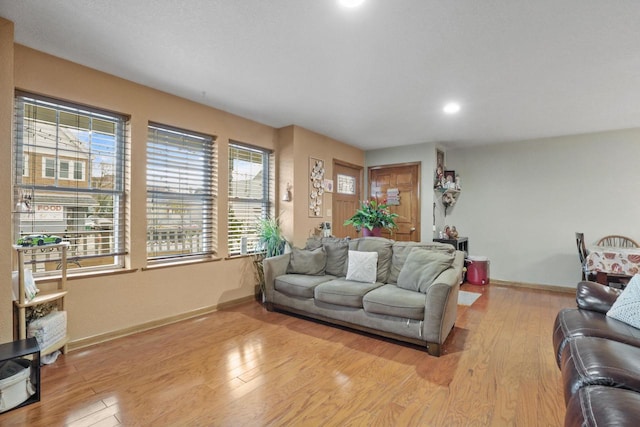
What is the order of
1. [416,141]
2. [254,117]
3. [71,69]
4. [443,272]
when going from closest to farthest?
[71,69]
[443,272]
[254,117]
[416,141]

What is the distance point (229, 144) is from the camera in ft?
13.1

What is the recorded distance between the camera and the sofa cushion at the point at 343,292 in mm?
3016

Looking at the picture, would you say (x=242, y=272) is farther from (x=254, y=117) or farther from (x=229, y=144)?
(x=254, y=117)

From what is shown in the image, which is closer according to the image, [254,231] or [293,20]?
[293,20]

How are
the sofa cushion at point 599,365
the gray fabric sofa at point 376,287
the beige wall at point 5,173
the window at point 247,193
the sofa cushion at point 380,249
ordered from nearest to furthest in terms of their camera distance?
the sofa cushion at point 599,365 → the beige wall at point 5,173 → the gray fabric sofa at point 376,287 → the sofa cushion at point 380,249 → the window at point 247,193

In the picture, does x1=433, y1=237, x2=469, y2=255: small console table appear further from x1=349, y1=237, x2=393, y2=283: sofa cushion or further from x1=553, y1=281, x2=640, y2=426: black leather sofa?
x1=553, y1=281, x2=640, y2=426: black leather sofa

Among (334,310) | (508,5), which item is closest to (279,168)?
(334,310)

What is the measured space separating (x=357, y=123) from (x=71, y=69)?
3197 millimetres

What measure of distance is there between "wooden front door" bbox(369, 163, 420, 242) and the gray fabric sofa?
2.12 m

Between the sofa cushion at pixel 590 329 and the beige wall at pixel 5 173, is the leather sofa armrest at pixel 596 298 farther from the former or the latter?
the beige wall at pixel 5 173

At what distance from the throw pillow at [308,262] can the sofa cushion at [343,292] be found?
41 cm

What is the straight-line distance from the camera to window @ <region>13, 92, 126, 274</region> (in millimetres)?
2492

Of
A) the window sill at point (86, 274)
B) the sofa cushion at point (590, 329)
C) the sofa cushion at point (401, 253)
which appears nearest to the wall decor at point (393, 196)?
the sofa cushion at point (401, 253)

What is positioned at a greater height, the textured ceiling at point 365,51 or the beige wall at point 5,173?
the textured ceiling at point 365,51
